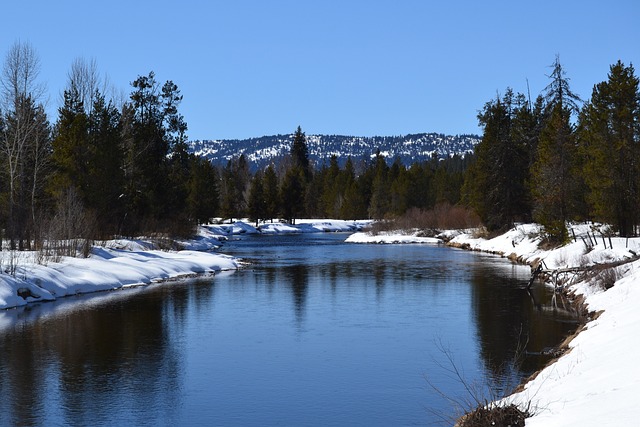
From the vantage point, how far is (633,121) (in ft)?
127

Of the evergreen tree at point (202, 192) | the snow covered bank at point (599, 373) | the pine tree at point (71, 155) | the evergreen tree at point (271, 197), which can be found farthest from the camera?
the evergreen tree at point (271, 197)

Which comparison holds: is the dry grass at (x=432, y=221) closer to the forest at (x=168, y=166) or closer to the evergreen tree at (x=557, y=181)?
the forest at (x=168, y=166)

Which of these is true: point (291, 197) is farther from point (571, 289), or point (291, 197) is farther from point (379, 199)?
point (571, 289)

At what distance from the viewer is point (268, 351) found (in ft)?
58.4

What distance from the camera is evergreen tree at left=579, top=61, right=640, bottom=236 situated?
38125 mm

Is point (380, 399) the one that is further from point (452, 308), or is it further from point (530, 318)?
point (452, 308)

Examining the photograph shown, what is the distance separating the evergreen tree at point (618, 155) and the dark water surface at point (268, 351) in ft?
32.3

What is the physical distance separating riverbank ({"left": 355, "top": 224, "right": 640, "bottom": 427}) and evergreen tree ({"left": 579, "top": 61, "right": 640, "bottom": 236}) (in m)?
8.00

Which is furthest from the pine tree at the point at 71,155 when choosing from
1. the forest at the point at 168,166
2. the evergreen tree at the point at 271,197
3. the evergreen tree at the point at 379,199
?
the evergreen tree at the point at 379,199

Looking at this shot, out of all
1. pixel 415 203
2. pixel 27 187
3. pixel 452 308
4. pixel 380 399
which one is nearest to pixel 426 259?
pixel 452 308

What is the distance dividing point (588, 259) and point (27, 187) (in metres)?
32.4

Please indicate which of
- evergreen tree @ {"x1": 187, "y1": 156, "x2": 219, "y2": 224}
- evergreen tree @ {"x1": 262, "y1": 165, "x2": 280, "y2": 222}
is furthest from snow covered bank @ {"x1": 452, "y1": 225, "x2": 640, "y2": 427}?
evergreen tree @ {"x1": 262, "y1": 165, "x2": 280, "y2": 222}

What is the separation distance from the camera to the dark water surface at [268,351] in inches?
501

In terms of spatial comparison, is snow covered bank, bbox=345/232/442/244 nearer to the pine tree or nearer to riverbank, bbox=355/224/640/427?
the pine tree
